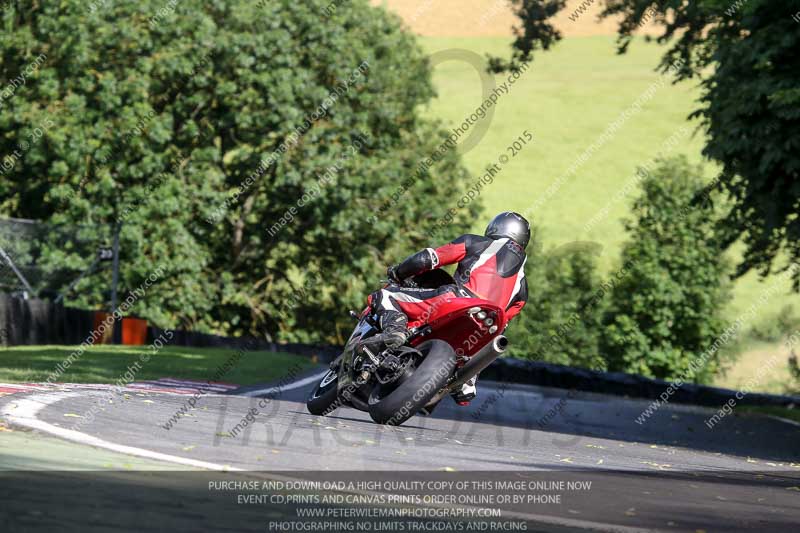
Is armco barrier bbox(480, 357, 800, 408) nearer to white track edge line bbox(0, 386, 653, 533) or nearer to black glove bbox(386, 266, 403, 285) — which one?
black glove bbox(386, 266, 403, 285)

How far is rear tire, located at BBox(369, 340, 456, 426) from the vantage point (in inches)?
382

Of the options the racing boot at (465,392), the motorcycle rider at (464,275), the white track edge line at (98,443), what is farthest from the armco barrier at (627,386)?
the white track edge line at (98,443)

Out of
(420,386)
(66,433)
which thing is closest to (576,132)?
(420,386)

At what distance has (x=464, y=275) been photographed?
10562 mm

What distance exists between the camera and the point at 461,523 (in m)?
5.95

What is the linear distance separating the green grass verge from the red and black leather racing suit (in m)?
4.51

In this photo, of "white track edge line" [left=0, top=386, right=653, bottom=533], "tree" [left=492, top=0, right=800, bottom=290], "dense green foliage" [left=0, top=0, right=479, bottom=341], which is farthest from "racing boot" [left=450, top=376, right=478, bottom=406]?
"dense green foliage" [left=0, top=0, right=479, bottom=341]

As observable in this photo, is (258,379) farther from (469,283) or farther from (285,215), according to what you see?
(285,215)

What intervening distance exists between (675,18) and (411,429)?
15420 mm

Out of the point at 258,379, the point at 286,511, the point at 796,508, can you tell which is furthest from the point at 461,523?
the point at 258,379

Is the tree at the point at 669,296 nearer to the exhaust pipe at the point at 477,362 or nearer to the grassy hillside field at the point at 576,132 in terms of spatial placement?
the grassy hillside field at the point at 576,132

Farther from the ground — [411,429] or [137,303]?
[411,429]

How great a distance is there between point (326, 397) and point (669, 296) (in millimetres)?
45671

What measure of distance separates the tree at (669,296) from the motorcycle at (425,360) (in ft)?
146
